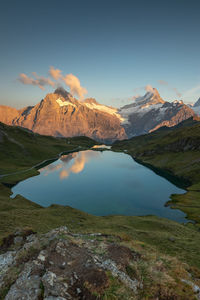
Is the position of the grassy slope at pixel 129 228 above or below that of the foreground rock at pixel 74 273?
below

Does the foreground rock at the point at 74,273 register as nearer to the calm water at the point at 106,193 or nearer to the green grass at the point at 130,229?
the green grass at the point at 130,229

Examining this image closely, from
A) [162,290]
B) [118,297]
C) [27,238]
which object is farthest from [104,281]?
[27,238]

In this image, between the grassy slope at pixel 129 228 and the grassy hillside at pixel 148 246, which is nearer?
the grassy hillside at pixel 148 246

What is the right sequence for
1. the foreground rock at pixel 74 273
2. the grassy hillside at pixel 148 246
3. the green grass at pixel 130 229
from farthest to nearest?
the green grass at pixel 130 229 → the grassy hillside at pixel 148 246 → the foreground rock at pixel 74 273

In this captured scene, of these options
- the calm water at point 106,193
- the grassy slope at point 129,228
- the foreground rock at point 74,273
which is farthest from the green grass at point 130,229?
the calm water at point 106,193

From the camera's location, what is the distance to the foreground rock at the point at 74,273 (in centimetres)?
1281

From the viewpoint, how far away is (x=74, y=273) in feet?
46.8

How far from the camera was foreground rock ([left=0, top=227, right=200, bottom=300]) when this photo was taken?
12812 mm

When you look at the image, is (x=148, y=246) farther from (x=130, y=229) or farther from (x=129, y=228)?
(x=129, y=228)

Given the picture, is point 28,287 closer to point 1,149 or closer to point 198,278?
point 198,278

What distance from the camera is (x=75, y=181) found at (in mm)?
131000

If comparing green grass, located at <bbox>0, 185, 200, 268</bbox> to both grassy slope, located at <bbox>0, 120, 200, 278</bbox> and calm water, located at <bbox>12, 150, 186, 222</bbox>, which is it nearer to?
grassy slope, located at <bbox>0, 120, 200, 278</bbox>

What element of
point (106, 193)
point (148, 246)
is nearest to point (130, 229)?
point (148, 246)

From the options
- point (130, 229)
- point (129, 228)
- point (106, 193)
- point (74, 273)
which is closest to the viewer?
point (74, 273)
